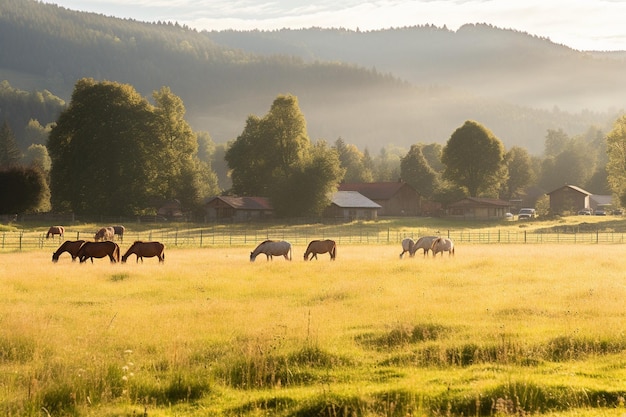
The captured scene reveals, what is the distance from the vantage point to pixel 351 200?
344 feet

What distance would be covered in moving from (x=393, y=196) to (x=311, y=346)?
100254mm

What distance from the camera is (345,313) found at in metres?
21.2

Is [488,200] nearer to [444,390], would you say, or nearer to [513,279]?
[513,279]

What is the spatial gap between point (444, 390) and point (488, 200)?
98786 millimetres

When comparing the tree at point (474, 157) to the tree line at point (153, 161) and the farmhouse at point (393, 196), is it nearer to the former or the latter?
the tree line at point (153, 161)

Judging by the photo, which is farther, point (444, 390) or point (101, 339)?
point (101, 339)

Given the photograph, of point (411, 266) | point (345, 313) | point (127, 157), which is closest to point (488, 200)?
point (127, 157)

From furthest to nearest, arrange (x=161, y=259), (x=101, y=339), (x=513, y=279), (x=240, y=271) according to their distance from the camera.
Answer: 1. (x=161, y=259)
2. (x=240, y=271)
3. (x=513, y=279)
4. (x=101, y=339)

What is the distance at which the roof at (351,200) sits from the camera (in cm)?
10169

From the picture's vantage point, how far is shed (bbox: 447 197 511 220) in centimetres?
10669

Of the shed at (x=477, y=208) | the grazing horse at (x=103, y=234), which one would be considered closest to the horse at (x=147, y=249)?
the grazing horse at (x=103, y=234)

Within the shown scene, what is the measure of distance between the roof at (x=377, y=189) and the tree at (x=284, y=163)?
706 inches

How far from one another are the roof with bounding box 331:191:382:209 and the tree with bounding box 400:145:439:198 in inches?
966

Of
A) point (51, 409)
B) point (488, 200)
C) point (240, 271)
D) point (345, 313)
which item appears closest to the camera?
point (51, 409)
